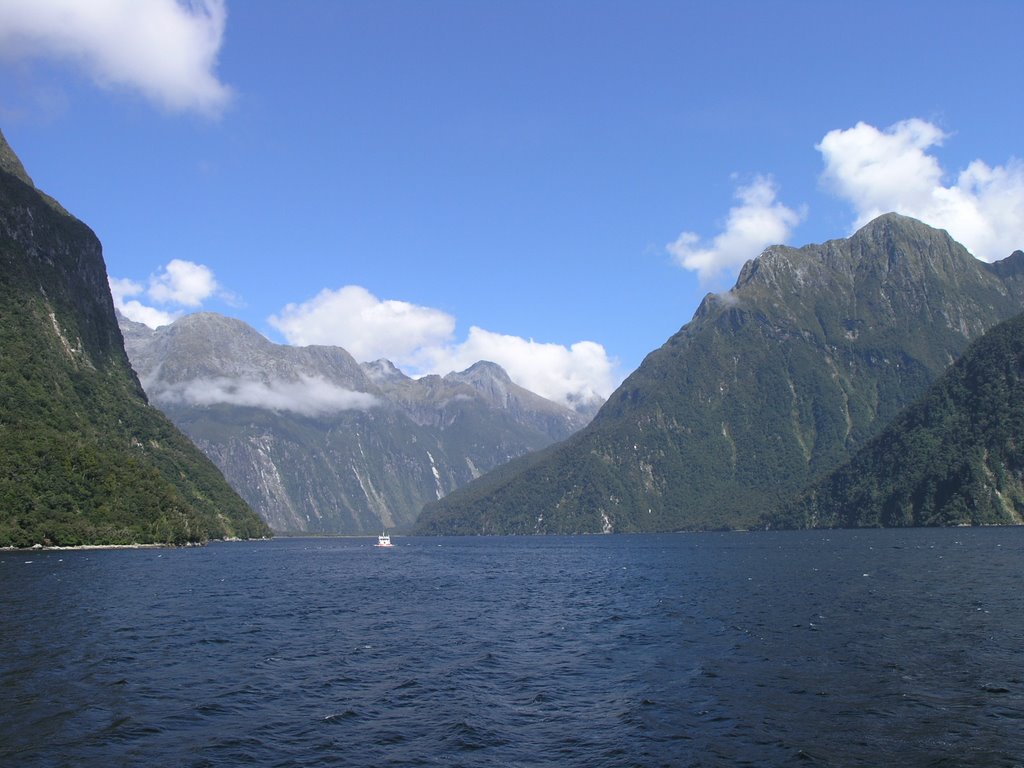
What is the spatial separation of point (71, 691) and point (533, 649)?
95.3ft

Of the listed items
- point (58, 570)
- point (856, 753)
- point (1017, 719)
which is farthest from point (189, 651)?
point (58, 570)

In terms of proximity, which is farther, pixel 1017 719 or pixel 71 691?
pixel 71 691

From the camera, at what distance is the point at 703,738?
111 ft

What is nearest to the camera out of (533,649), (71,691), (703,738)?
(703,738)

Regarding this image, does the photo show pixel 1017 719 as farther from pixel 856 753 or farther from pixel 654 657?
pixel 654 657

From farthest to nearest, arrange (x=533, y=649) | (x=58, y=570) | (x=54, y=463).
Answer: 1. (x=54, y=463)
2. (x=58, y=570)
3. (x=533, y=649)

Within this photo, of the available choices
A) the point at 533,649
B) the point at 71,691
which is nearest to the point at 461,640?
the point at 533,649

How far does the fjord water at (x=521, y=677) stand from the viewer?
32562 millimetres

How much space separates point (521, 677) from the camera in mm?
46969

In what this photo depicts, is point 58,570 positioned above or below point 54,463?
below

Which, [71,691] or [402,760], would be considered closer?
[402,760]

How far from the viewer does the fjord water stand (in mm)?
32562

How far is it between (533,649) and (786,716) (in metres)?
23.0

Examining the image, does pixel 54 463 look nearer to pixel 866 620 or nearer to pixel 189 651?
pixel 189 651
